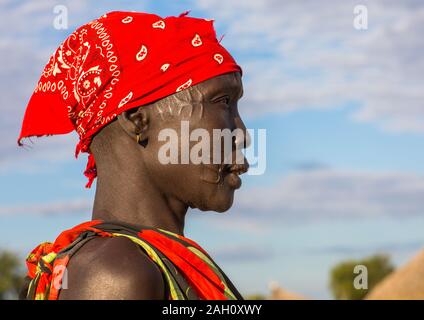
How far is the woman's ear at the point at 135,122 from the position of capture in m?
3.83

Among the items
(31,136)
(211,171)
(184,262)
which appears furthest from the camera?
(31,136)

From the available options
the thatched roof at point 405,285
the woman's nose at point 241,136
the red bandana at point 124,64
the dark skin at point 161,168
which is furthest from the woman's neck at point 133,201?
the thatched roof at point 405,285

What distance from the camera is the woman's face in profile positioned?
12.5 ft

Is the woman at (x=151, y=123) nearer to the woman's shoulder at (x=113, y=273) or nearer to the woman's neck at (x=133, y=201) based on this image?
the woman's neck at (x=133, y=201)

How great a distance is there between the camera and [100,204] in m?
3.95

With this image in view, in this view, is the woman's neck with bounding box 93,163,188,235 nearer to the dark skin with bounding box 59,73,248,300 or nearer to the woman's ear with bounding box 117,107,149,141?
the dark skin with bounding box 59,73,248,300

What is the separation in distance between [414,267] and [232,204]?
14.3 meters

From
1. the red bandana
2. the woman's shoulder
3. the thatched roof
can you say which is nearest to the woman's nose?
the red bandana

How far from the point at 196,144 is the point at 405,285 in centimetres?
1441

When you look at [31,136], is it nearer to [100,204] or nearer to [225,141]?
[100,204]

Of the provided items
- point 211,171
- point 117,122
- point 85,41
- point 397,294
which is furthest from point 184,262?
point 397,294

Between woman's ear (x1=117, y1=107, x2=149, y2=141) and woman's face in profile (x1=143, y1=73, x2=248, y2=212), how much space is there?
3cm

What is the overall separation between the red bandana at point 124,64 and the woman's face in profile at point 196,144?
0.24 ft
